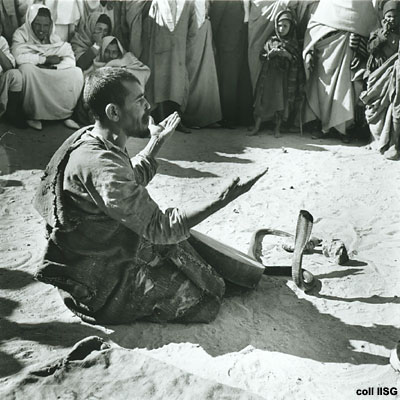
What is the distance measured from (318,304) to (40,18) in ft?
17.4

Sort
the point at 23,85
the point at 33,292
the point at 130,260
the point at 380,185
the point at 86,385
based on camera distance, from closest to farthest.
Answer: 1. the point at 86,385
2. the point at 130,260
3. the point at 33,292
4. the point at 380,185
5. the point at 23,85

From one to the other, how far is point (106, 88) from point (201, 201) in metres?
2.48

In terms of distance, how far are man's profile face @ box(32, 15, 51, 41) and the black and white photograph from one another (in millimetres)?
17

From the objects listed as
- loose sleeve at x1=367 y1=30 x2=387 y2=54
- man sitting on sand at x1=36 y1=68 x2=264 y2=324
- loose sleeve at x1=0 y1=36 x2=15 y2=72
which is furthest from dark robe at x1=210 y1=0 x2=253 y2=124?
man sitting on sand at x1=36 y1=68 x2=264 y2=324

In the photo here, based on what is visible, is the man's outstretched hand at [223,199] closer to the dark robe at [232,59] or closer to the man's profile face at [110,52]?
the man's profile face at [110,52]

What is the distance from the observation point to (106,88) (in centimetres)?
314

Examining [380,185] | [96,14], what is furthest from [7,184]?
[380,185]

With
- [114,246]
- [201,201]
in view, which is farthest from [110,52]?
[114,246]

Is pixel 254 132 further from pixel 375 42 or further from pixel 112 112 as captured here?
pixel 112 112

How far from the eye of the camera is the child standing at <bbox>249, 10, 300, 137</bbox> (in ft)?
25.3

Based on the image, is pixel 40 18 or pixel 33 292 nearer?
pixel 33 292

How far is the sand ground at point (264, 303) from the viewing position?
304 centimetres

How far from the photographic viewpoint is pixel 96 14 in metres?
7.77

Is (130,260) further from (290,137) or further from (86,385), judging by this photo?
(290,137)
